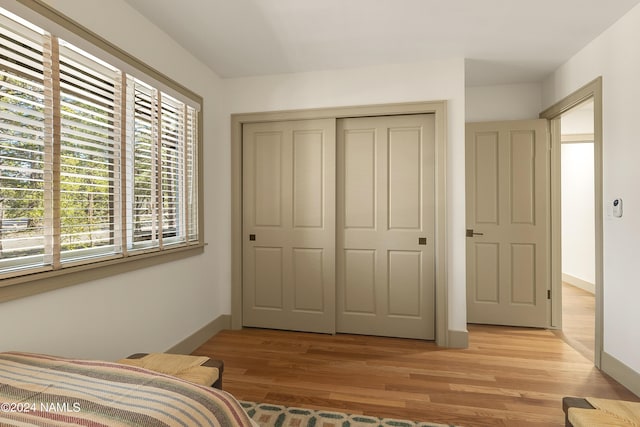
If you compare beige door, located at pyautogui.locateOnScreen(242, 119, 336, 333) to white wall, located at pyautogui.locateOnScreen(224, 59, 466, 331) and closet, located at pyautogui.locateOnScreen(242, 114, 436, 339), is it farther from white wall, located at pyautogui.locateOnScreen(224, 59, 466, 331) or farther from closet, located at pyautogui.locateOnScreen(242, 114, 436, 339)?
white wall, located at pyautogui.locateOnScreen(224, 59, 466, 331)

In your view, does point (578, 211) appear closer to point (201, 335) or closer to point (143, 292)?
point (201, 335)

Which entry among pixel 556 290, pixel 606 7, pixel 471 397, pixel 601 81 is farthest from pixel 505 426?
pixel 606 7

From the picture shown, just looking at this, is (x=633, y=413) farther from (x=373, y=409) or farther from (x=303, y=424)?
(x=303, y=424)

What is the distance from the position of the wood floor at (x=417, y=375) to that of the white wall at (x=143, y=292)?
51 cm

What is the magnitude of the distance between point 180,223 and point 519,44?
3.14 m

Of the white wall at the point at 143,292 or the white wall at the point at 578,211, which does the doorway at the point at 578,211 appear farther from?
the white wall at the point at 143,292

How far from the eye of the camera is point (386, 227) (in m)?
3.07

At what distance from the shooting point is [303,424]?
1.78 metres

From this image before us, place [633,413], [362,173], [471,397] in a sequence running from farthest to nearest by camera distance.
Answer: [362,173]
[471,397]
[633,413]

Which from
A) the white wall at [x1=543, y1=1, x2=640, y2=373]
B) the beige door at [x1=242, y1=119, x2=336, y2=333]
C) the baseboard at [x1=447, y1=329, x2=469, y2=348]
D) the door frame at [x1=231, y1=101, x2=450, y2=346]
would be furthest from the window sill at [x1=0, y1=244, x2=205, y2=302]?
the white wall at [x1=543, y1=1, x2=640, y2=373]

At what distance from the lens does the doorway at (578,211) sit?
173 inches

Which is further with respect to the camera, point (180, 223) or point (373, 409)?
point (180, 223)

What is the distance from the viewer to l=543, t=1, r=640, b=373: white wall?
213cm

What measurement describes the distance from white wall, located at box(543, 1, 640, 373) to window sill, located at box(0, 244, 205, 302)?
3.26 meters
